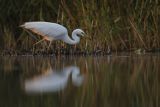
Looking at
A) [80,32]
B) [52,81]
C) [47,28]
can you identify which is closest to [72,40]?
[80,32]

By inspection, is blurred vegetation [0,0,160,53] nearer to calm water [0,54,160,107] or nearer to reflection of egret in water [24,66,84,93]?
calm water [0,54,160,107]

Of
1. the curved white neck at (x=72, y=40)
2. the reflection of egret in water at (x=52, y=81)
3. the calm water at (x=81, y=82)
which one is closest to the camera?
the calm water at (x=81, y=82)

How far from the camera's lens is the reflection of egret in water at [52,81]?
299 inches

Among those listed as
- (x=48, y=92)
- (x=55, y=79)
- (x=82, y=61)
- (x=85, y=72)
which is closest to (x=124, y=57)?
→ (x=82, y=61)

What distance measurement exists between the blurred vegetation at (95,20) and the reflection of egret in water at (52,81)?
401 centimetres

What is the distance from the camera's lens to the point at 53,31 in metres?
13.4

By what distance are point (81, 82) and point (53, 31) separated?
5302 millimetres

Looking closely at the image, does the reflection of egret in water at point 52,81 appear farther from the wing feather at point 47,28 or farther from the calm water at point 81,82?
the wing feather at point 47,28

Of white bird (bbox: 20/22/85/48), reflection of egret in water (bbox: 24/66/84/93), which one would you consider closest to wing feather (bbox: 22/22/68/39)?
white bird (bbox: 20/22/85/48)

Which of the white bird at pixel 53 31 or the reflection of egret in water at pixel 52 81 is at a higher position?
the white bird at pixel 53 31

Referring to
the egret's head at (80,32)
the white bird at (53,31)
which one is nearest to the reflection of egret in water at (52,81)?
the egret's head at (80,32)

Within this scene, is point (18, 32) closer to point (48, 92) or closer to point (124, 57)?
point (124, 57)

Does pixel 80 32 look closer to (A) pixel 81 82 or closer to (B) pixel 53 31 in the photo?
(B) pixel 53 31

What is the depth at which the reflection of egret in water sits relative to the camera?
7.60 m
